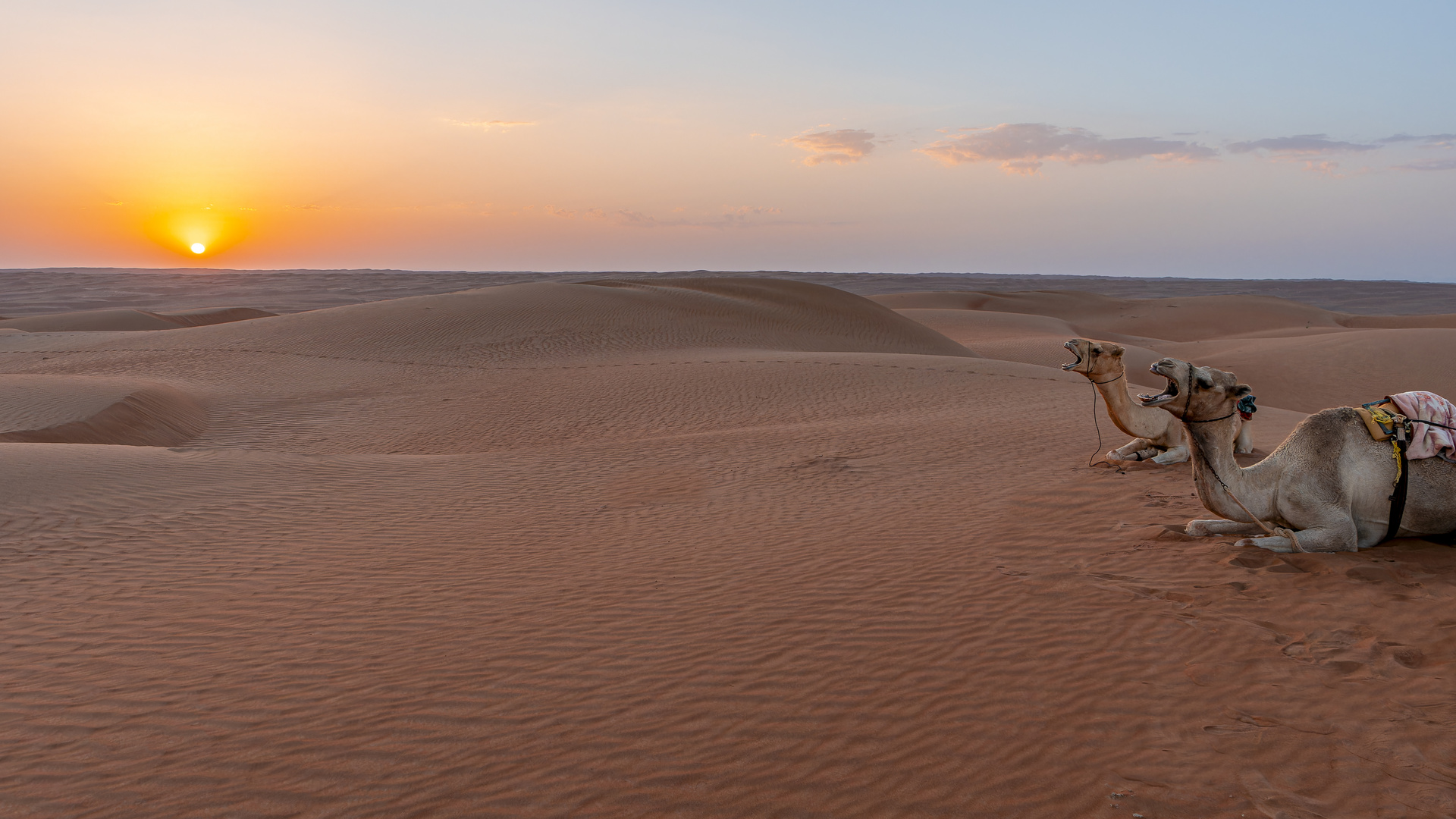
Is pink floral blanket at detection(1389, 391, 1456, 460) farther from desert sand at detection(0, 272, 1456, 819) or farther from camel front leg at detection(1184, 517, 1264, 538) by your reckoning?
camel front leg at detection(1184, 517, 1264, 538)

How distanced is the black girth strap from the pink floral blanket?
5 cm

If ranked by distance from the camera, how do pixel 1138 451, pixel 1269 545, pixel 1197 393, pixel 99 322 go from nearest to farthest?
pixel 1197 393, pixel 1269 545, pixel 1138 451, pixel 99 322

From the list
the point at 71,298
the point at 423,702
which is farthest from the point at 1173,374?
the point at 71,298

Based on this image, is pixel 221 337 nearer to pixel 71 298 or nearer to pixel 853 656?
pixel 853 656

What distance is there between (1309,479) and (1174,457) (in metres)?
3.82

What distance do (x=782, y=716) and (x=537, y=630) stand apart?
228cm

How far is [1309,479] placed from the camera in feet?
21.8

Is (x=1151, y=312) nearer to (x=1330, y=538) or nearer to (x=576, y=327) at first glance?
(x=576, y=327)

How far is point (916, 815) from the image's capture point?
4.41m

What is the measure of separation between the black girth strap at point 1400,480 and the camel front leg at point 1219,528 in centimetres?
95

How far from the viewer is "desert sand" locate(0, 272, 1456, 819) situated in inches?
183

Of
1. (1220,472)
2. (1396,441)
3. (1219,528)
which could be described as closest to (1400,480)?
(1396,441)

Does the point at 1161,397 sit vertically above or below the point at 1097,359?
below

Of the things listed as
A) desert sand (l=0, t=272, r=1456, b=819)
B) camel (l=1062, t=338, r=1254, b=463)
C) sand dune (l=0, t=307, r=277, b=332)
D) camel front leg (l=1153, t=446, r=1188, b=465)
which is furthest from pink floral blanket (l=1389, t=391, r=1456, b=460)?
sand dune (l=0, t=307, r=277, b=332)
